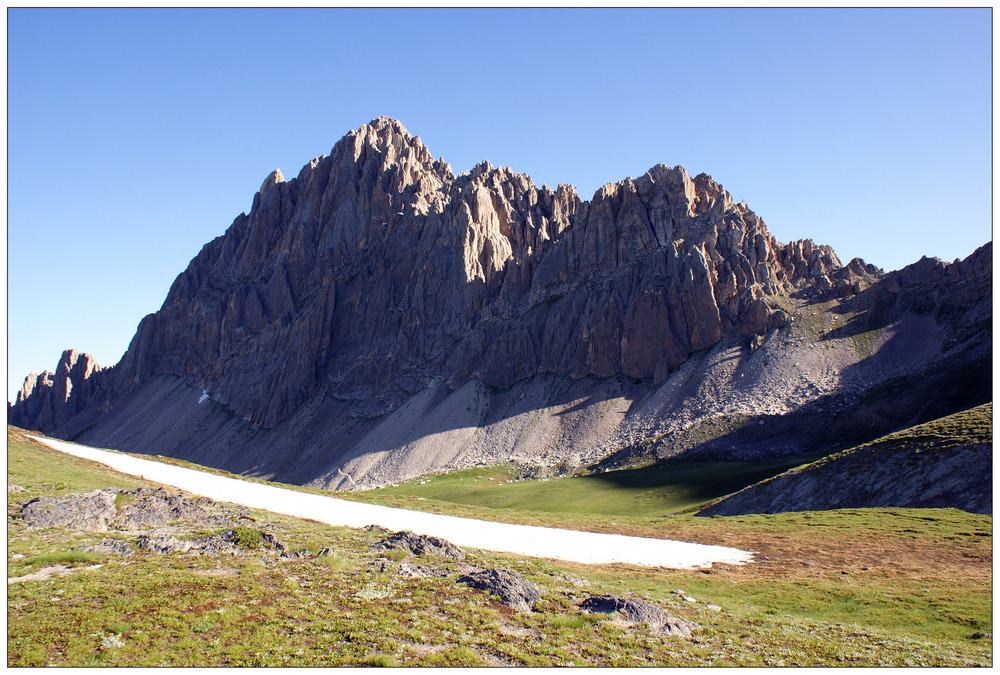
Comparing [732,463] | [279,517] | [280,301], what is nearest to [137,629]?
[279,517]

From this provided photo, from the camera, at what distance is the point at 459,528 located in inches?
1437

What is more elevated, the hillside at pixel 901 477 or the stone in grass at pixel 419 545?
the hillside at pixel 901 477

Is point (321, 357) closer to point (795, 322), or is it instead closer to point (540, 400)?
point (540, 400)

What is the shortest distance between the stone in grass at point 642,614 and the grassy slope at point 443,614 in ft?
2.00

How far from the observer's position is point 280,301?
585 feet

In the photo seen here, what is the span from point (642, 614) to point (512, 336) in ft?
385

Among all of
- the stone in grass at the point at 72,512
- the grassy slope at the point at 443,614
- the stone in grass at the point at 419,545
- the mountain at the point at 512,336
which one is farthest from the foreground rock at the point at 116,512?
the mountain at the point at 512,336

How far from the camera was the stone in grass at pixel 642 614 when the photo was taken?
1756 cm

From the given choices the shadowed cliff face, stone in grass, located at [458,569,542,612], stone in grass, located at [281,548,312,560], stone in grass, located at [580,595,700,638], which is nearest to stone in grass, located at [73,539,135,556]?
stone in grass, located at [281,548,312,560]

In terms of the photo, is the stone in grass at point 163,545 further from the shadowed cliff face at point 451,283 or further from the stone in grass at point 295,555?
the shadowed cliff face at point 451,283

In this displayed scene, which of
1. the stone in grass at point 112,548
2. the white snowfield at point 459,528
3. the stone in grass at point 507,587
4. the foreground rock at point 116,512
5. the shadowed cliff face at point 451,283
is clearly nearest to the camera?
the stone in grass at point 507,587

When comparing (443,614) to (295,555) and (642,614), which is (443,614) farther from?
(295,555)

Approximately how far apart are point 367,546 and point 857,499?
3870 cm

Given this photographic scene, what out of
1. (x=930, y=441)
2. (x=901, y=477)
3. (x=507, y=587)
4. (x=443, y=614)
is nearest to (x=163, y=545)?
(x=443, y=614)
